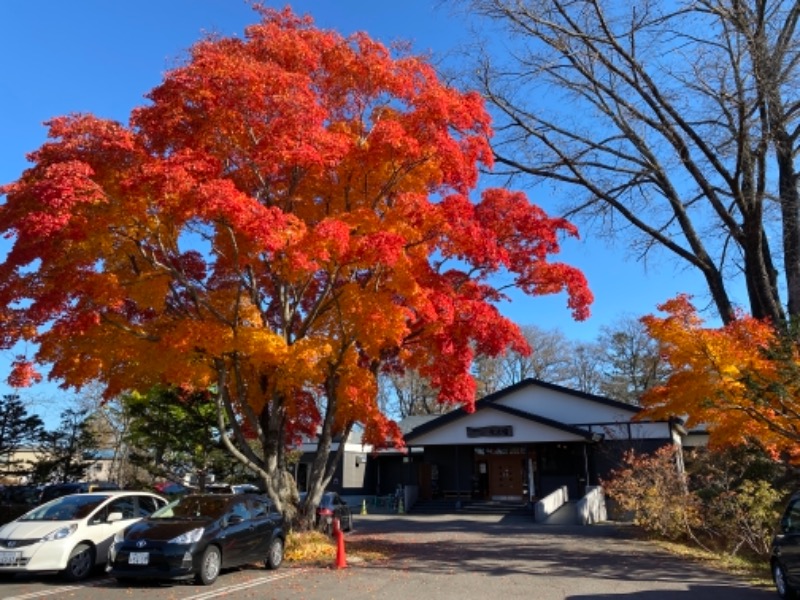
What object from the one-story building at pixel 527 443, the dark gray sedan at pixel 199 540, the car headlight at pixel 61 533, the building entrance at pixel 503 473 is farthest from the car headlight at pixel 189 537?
the building entrance at pixel 503 473

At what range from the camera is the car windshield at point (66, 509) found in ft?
35.3

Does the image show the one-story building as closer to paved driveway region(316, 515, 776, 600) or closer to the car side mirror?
paved driveway region(316, 515, 776, 600)

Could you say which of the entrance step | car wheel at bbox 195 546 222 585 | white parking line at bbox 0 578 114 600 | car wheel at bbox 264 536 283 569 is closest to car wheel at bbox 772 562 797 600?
car wheel at bbox 264 536 283 569

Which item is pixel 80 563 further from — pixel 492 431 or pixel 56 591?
pixel 492 431

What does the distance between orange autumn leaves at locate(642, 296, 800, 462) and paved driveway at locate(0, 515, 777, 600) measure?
2.69 metres

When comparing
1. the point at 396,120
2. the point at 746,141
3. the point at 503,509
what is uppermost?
the point at 746,141

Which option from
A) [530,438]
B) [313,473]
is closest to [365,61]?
[313,473]

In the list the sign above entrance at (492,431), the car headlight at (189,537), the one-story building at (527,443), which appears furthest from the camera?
the sign above entrance at (492,431)

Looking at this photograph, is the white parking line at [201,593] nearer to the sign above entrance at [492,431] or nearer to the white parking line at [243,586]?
the white parking line at [243,586]

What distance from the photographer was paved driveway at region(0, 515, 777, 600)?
9.00m

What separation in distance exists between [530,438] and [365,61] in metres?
19.8

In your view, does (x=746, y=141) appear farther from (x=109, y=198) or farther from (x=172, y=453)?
(x=172, y=453)

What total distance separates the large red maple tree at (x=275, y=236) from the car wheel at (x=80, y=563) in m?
3.10

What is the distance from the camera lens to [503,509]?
27.4 meters
